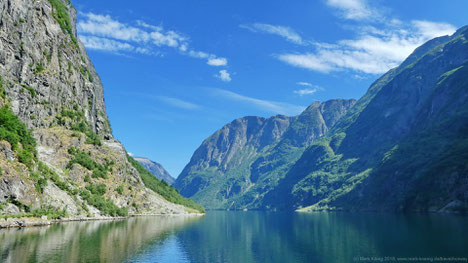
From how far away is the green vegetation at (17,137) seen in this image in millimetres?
115250

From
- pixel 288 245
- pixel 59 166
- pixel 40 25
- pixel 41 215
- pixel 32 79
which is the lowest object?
pixel 288 245

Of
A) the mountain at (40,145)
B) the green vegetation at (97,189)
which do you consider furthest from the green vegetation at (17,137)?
the green vegetation at (97,189)

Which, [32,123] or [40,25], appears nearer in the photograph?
[32,123]

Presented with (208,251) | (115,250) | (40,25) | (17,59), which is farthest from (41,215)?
(40,25)

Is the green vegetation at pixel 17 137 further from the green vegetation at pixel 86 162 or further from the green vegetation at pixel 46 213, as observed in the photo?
the green vegetation at pixel 86 162

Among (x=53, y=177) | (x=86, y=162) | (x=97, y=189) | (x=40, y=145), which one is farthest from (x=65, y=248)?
(x=86, y=162)

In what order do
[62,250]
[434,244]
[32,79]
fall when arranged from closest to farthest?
1. [62,250]
2. [434,244]
3. [32,79]

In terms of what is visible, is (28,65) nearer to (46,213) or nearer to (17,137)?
(17,137)

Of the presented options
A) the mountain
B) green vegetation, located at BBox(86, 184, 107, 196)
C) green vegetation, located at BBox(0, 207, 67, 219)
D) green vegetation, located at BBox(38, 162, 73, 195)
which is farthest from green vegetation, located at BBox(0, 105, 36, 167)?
green vegetation, located at BBox(86, 184, 107, 196)

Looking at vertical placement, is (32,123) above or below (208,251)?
above

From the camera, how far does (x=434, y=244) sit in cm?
7050

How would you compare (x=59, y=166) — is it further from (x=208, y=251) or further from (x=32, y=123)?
(x=208, y=251)

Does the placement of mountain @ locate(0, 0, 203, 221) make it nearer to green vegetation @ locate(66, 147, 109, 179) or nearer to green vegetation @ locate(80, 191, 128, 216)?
green vegetation @ locate(66, 147, 109, 179)

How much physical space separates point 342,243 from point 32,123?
15446 centimetres
